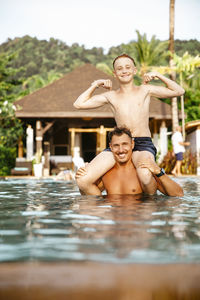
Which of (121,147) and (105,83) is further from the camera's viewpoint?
(105,83)

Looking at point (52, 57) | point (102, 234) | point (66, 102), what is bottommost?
point (102, 234)

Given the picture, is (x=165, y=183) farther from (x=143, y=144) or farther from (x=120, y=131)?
(x=120, y=131)

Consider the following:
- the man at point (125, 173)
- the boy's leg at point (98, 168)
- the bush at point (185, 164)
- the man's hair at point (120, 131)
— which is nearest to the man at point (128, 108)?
the boy's leg at point (98, 168)

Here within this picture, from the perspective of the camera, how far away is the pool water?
1.63 m

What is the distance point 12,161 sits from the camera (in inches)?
747

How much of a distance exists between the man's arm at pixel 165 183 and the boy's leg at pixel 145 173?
0.06 meters

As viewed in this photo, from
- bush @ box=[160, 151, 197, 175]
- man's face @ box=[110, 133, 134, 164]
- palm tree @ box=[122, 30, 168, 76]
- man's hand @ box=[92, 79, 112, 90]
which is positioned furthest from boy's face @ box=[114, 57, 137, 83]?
palm tree @ box=[122, 30, 168, 76]

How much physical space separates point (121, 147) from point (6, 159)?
48.9 ft

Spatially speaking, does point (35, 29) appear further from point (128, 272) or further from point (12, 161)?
point (128, 272)

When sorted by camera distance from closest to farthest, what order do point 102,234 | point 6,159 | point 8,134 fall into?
1. point 102,234
2. point 8,134
3. point 6,159

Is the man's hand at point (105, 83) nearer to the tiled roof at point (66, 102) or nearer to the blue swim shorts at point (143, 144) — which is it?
the blue swim shorts at point (143, 144)

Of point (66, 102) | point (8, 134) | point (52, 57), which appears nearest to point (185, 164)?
point (66, 102)

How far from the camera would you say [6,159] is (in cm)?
1838

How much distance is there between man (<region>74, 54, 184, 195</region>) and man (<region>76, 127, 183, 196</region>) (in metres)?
0.10
